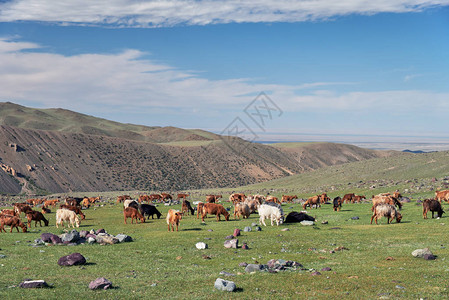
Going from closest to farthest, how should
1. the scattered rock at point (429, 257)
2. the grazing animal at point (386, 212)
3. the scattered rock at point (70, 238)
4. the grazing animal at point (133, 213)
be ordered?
1. the scattered rock at point (429, 257)
2. the scattered rock at point (70, 238)
3. the grazing animal at point (386, 212)
4. the grazing animal at point (133, 213)

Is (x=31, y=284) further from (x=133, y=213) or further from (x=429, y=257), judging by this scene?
(x=133, y=213)

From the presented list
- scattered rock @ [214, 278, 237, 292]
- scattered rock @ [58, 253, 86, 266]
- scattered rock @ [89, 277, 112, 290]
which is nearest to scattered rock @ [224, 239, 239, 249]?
scattered rock @ [214, 278, 237, 292]

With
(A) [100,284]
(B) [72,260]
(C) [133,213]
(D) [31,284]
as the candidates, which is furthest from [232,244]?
(C) [133,213]

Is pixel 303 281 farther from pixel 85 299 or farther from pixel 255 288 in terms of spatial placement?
pixel 85 299

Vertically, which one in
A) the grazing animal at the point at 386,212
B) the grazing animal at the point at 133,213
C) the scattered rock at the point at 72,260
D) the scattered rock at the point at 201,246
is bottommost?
the grazing animal at the point at 133,213

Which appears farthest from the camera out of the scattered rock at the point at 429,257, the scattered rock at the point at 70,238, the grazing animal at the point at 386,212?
the grazing animal at the point at 386,212

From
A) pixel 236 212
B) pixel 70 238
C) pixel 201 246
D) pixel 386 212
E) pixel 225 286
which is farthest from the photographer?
pixel 236 212

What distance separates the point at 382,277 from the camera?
540 inches

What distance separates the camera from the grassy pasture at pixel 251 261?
12430 millimetres

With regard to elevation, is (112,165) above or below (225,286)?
above

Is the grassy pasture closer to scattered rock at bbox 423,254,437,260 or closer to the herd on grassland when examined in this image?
scattered rock at bbox 423,254,437,260

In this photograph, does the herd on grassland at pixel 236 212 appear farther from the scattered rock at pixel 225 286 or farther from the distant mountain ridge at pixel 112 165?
the distant mountain ridge at pixel 112 165

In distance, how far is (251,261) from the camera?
55.3ft

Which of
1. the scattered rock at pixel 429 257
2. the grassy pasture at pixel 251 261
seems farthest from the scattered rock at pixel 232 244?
the scattered rock at pixel 429 257
